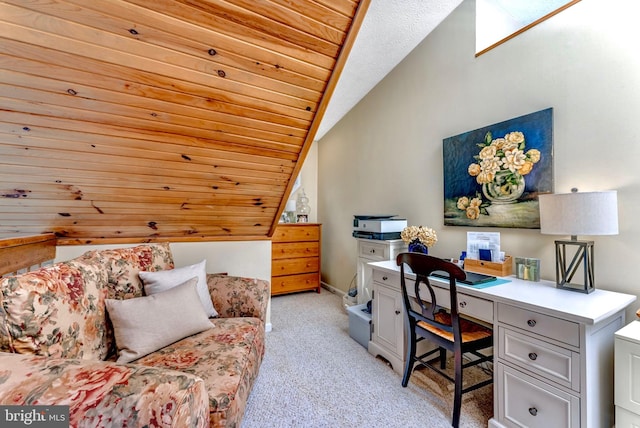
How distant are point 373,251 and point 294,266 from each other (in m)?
1.43

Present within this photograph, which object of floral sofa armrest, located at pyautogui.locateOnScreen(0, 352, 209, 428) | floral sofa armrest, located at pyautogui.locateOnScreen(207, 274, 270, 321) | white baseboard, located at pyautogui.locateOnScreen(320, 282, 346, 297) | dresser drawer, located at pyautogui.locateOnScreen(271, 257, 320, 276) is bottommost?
white baseboard, located at pyautogui.locateOnScreen(320, 282, 346, 297)

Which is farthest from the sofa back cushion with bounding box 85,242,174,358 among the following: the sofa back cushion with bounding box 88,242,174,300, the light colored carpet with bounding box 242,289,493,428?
the light colored carpet with bounding box 242,289,493,428

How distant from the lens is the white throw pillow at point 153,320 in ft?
4.17

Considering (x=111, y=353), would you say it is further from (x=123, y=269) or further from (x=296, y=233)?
(x=296, y=233)

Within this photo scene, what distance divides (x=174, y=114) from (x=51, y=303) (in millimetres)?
1062

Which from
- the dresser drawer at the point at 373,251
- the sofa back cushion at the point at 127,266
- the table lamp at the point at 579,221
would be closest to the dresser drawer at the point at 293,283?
the dresser drawer at the point at 373,251

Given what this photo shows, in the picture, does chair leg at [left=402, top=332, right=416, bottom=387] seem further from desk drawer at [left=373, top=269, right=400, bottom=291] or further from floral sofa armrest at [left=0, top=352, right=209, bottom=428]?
floral sofa armrest at [left=0, top=352, right=209, bottom=428]

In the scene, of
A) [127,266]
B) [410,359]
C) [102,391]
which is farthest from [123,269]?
[410,359]

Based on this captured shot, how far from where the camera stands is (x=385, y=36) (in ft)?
7.27

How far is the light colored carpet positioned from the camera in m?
1.46

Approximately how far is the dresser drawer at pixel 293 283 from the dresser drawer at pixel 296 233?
0.50 meters

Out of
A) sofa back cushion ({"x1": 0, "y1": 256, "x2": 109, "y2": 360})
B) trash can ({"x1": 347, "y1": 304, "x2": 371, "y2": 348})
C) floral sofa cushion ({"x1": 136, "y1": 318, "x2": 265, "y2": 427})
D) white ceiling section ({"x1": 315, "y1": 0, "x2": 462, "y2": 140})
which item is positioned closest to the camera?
sofa back cushion ({"x1": 0, "y1": 256, "x2": 109, "y2": 360})

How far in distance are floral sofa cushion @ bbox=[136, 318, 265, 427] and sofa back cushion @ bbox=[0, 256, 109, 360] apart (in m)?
0.26

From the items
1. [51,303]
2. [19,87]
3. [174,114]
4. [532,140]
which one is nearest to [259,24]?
[174,114]
